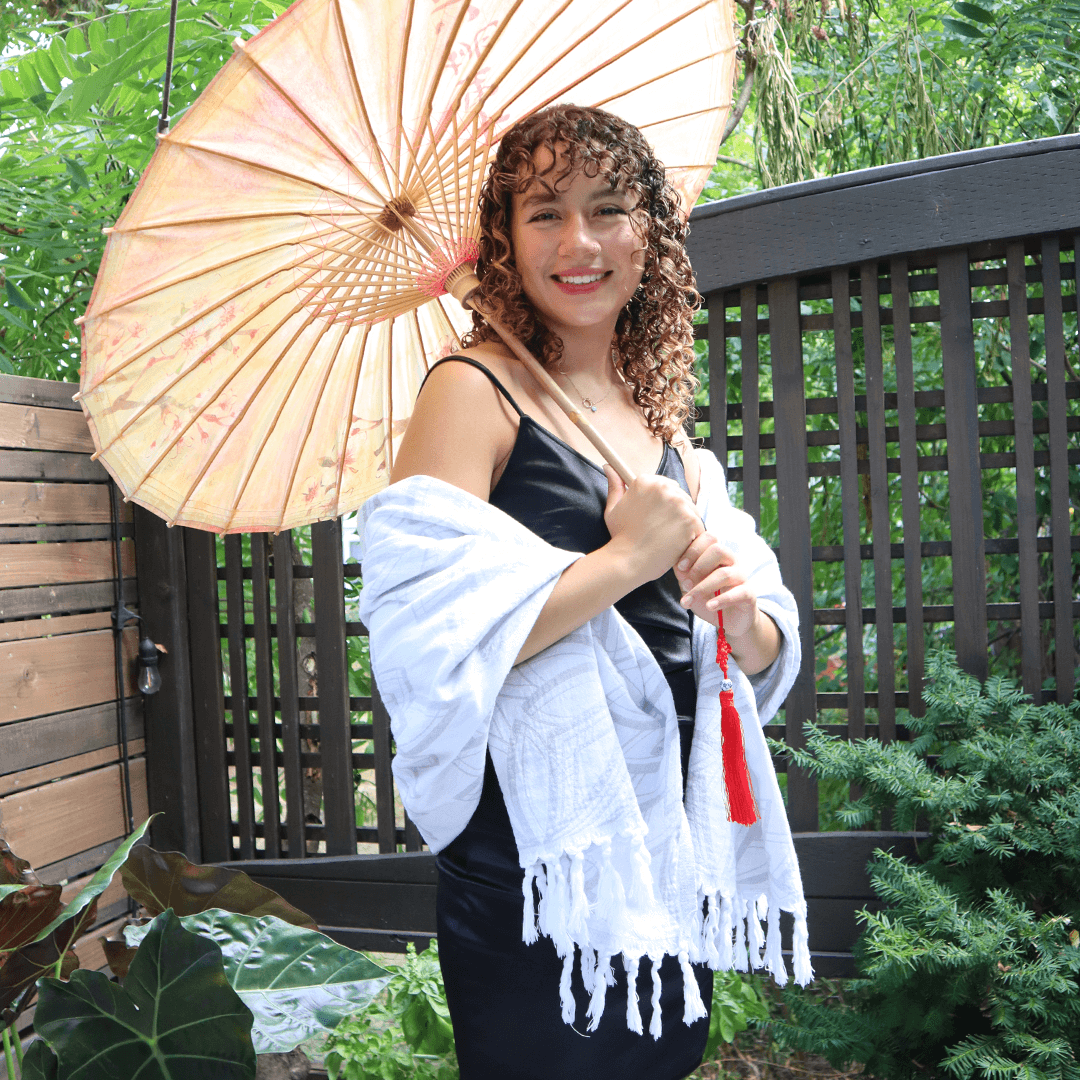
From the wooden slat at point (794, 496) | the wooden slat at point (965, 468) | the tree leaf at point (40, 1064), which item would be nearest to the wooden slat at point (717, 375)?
the wooden slat at point (794, 496)

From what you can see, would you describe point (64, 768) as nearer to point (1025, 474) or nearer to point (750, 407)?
point (750, 407)

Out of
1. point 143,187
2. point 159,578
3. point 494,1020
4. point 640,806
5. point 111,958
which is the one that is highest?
point 143,187

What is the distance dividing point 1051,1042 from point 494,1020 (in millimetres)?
1194

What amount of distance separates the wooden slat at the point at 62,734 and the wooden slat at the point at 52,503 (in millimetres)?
574

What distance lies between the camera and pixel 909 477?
8.58 feet

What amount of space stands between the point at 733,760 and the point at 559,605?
325mm

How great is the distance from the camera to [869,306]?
2.63 m

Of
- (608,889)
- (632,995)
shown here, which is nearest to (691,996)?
(632,995)

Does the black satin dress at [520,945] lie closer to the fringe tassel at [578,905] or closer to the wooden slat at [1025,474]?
the fringe tassel at [578,905]

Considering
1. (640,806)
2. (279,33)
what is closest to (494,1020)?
(640,806)

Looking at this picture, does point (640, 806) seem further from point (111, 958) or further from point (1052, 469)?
point (1052, 469)

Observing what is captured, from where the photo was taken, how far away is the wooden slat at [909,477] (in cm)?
260

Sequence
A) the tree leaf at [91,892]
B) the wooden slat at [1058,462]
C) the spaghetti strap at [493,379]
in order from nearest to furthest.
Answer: the spaghetti strap at [493,379], the tree leaf at [91,892], the wooden slat at [1058,462]

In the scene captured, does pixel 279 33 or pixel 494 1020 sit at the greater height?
pixel 279 33
